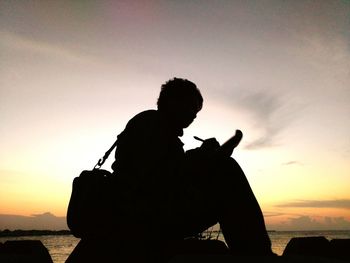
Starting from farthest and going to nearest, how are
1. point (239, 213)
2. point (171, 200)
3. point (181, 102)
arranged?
point (181, 102), point (171, 200), point (239, 213)

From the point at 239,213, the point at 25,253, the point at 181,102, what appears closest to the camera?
the point at 239,213

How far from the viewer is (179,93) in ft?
12.3

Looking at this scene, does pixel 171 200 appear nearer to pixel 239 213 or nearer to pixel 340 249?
pixel 239 213

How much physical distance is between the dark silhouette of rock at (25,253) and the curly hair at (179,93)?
1833 mm

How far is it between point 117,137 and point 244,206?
1483 millimetres

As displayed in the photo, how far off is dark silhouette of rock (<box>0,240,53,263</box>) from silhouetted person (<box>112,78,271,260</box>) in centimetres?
85

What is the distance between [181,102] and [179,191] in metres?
0.99

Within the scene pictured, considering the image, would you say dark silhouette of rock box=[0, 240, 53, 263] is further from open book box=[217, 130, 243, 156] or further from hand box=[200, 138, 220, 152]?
open book box=[217, 130, 243, 156]

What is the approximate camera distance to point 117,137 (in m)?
3.67

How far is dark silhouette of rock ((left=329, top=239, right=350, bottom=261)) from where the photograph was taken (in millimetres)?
3430

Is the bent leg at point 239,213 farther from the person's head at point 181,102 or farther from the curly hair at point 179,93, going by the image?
the curly hair at point 179,93

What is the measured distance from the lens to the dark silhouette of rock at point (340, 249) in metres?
3.43

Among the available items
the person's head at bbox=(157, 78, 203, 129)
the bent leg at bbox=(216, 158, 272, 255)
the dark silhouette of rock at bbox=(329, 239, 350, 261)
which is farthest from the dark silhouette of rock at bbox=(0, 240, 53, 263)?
the dark silhouette of rock at bbox=(329, 239, 350, 261)

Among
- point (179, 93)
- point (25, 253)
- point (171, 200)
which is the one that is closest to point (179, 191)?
point (171, 200)
